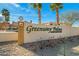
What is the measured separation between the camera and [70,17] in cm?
763

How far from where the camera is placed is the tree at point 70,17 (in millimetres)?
7547

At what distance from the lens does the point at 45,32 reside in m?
7.64

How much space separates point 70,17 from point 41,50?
1309mm

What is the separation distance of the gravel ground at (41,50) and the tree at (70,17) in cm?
63

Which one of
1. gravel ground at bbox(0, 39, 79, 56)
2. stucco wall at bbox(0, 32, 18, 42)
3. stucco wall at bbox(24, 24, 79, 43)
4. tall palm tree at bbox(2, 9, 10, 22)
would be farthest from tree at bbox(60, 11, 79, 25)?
tall palm tree at bbox(2, 9, 10, 22)

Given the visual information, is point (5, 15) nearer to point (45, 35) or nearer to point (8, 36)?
point (8, 36)

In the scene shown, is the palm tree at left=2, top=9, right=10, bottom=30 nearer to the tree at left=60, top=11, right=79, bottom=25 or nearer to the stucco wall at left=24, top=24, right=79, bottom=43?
the stucco wall at left=24, top=24, right=79, bottom=43

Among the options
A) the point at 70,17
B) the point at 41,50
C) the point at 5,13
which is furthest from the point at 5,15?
the point at 70,17

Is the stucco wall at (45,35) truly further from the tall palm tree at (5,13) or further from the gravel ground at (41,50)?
the tall palm tree at (5,13)

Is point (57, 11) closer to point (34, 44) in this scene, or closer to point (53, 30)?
point (53, 30)

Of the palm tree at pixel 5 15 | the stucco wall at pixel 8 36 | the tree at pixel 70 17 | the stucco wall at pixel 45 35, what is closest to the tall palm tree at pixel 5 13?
the palm tree at pixel 5 15

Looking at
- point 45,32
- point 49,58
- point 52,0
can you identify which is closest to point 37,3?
point 52,0

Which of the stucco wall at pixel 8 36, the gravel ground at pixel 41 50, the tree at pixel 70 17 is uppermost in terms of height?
the tree at pixel 70 17

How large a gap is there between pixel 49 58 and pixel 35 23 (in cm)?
111
